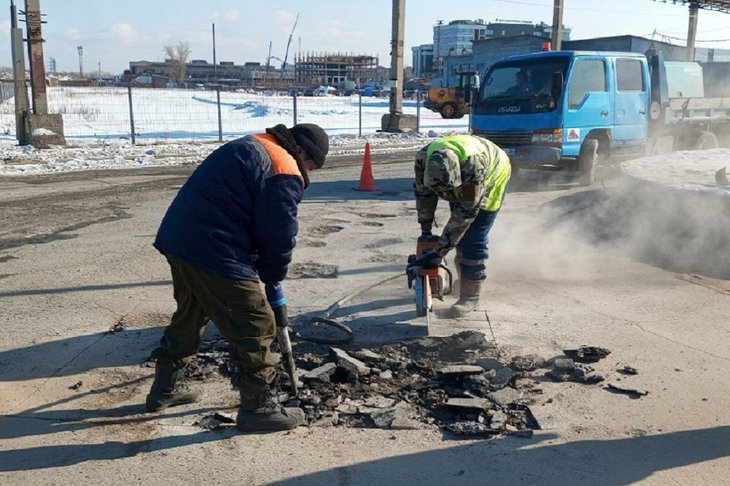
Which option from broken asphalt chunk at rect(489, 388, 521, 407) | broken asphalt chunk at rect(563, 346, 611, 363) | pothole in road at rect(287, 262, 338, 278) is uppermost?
pothole in road at rect(287, 262, 338, 278)

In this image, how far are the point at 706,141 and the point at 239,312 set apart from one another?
1441cm

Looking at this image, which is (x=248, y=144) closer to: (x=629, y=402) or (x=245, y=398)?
(x=245, y=398)

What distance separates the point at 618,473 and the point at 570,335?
1968mm

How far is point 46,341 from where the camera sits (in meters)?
5.03

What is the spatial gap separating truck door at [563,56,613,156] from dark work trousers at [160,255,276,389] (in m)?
9.43

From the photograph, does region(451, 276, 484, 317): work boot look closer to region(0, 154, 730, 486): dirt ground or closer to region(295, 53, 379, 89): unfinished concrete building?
region(0, 154, 730, 486): dirt ground

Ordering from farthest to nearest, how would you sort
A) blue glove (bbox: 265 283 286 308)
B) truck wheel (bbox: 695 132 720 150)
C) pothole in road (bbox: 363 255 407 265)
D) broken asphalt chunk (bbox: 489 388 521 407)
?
truck wheel (bbox: 695 132 720 150)
pothole in road (bbox: 363 255 407 265)
broken asphalt chunk (bbox: 489 388 521 407)
blue glove (bbox: 265 283 286 308)

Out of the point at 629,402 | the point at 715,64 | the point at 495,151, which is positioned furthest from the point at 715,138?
the point at 629,402

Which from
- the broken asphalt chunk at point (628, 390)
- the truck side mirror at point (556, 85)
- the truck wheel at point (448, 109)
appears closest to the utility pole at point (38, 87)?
the truck side mirror at point (556, 85)

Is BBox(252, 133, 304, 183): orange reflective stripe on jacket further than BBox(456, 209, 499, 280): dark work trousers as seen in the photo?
No

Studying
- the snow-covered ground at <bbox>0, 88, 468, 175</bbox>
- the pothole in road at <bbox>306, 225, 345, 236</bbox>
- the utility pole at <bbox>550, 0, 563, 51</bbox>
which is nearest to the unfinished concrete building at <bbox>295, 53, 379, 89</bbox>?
the snow-covered ground at <bbox>0, 88, 468, 175</bbox>

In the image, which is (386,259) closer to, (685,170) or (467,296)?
(467,296)

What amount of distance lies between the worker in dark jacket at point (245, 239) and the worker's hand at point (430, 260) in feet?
5.46

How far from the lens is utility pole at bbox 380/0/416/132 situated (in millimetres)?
24281
